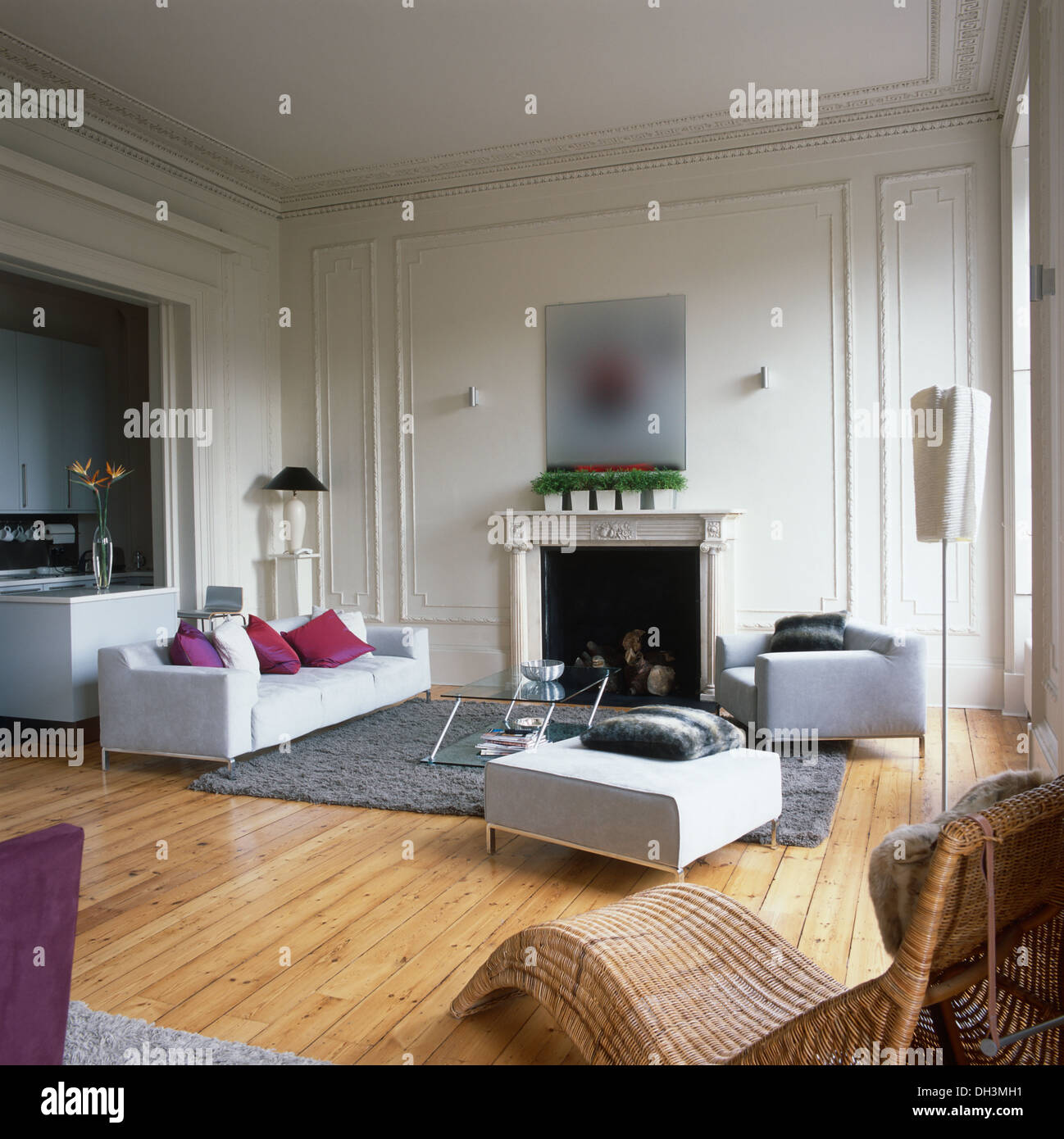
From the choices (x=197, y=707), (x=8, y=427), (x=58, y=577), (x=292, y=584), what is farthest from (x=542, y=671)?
(x=8, y=427)

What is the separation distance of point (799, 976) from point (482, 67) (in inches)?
196

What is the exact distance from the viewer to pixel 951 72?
5.36m

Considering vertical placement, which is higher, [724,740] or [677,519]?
[677,519]

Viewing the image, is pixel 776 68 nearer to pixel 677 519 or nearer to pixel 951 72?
pixel 951 72

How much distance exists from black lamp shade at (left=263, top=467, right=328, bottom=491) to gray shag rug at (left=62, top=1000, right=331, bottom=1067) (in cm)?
498

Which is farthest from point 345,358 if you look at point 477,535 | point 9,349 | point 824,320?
point 824,320

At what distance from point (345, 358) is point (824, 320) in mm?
3438

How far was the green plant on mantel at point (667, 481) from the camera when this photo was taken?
20.6ft

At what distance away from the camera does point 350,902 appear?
9.83ft

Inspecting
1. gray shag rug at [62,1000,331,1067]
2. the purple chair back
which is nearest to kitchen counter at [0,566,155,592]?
gray shag rug at [62,1000,331,1067]

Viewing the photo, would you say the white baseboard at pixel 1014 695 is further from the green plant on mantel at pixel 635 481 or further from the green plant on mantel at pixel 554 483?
the green plant on mantel at pixel 554 483

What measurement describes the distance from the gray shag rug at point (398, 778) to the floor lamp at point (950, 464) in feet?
2.11

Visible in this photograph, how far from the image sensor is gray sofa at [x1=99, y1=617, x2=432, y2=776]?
14.3ft

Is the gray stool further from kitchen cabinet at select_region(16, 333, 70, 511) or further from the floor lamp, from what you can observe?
the floor lamp
